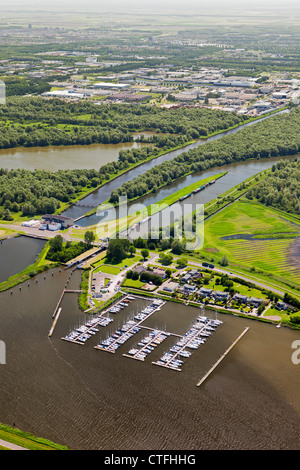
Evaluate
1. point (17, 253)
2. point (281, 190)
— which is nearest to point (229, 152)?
point (281, 190)

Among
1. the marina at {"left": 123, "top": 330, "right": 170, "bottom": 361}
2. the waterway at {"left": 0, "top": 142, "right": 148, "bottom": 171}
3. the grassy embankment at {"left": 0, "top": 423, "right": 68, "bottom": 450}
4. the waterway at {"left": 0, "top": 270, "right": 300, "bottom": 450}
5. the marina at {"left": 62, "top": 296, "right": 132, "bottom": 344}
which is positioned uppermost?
the waterway at {"left": 0, "top": 142, "right": 148, "bottom": 171}

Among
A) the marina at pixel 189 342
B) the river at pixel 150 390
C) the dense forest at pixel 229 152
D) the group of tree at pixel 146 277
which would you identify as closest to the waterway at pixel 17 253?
the river at pixel 150 390

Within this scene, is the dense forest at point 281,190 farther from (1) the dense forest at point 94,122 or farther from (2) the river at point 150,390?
(2) the river at point 150,390

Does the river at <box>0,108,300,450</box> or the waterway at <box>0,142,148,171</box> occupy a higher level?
the waterway at <box>0,142,148,171</box>

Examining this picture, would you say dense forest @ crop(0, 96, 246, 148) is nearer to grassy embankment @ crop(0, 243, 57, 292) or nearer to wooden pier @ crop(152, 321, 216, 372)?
grassy embankment @ crop(0, 243, 57, 292)

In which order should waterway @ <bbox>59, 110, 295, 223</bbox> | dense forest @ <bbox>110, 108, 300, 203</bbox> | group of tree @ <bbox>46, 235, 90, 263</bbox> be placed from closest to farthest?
group of tree @ <bbox>46, 235, 90, 263</bbox>
waterway @ <bbox>59, 110, 295, 223</bbox>
dense forest @ <bbox>110, 108, 300, 203</bbox>

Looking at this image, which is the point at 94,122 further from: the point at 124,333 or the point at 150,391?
the point at 150,391

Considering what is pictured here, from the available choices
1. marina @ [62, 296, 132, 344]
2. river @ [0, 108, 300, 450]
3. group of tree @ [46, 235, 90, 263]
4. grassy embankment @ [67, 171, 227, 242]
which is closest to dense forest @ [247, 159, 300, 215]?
grassy embankment @ [67, 171, 227, 242]

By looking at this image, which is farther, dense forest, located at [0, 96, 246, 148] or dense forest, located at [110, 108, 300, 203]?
dense forest, located at [0, 96, 246, 148]
